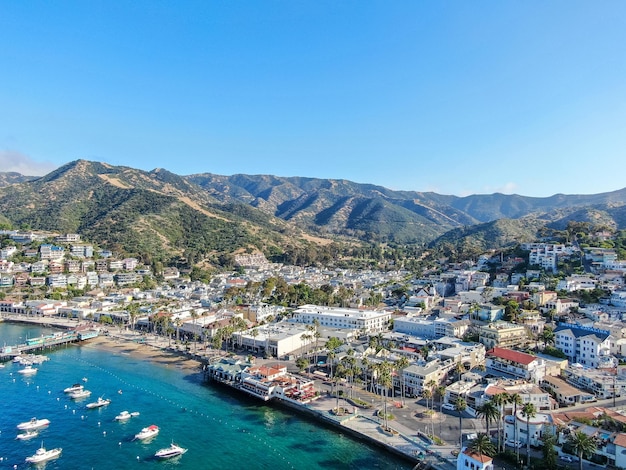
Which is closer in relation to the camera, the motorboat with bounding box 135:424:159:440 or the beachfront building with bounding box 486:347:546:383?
the motorboat with bounding box 135:424:159:440

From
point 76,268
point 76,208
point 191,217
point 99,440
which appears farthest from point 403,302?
point 76,208

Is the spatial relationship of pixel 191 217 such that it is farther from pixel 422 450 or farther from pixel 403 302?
pixel 422 450

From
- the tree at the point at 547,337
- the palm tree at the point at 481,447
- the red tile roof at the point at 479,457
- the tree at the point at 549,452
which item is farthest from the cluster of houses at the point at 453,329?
the tree at the point at 549,452

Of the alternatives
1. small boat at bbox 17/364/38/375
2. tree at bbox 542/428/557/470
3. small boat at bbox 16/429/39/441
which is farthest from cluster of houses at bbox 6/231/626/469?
small boat at bbox 17/364/38/375

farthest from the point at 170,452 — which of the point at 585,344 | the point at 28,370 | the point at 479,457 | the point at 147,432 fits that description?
the point at 585,344

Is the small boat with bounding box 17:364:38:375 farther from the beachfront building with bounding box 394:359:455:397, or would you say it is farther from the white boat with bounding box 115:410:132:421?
the beachfront building with bounding box 394:359:455:397

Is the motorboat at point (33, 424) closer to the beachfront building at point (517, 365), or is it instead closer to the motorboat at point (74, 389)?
the motorboat at point (74, 389)
